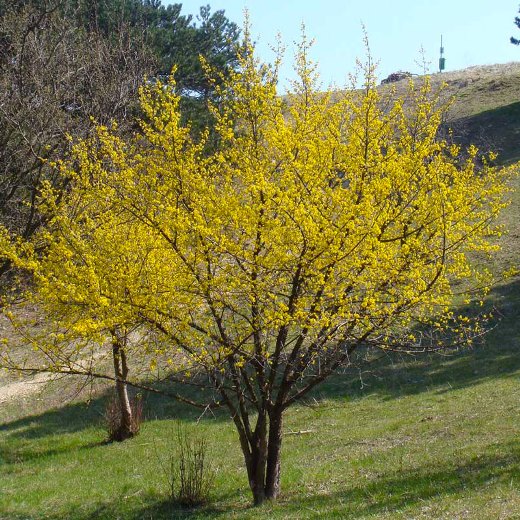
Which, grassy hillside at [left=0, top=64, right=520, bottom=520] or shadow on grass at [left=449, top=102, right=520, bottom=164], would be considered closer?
grassy hillside at [left=0, top=64, right=520, bottom=520]

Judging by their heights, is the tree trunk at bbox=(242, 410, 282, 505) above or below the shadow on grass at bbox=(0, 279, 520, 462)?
above

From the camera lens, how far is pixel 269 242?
721 centimetres

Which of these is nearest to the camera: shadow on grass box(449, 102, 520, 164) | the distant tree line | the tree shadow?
the tree shadow

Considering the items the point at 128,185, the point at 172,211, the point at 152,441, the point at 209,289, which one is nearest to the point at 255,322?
the point at 209,289

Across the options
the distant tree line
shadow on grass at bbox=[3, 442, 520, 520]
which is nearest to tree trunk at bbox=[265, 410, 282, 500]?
shadow on grass at bbox=[3, 442, 520, 520]

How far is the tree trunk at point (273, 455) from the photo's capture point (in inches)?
338

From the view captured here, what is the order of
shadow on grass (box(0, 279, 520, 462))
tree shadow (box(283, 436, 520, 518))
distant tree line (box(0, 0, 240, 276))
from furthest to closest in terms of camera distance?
1. shadow on grass (box(0, 279, 520, 462))
2. distant tree line (box(0, 0, 240, 276))
3. tree shadow (box(283, 436, 520, 518))

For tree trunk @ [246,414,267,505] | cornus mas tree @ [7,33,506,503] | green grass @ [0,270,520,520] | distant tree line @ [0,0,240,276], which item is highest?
distant tree line @ [0,0,240,276]

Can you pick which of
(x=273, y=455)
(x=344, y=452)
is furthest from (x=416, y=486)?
(x=344, y=452)

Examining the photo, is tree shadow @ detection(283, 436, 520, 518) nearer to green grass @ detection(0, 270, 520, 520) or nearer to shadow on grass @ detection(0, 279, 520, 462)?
green grass @ detection(0, 270, 520, 520)

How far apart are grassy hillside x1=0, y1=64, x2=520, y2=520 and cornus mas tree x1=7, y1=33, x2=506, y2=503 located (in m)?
1.26

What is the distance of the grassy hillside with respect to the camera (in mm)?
7730

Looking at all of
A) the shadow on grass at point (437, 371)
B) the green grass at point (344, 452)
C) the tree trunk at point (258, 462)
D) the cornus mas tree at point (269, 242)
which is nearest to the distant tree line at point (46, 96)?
the cornus mas tree at point (269, 242)

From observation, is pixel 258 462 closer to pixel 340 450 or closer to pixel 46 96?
pixel 340 450
